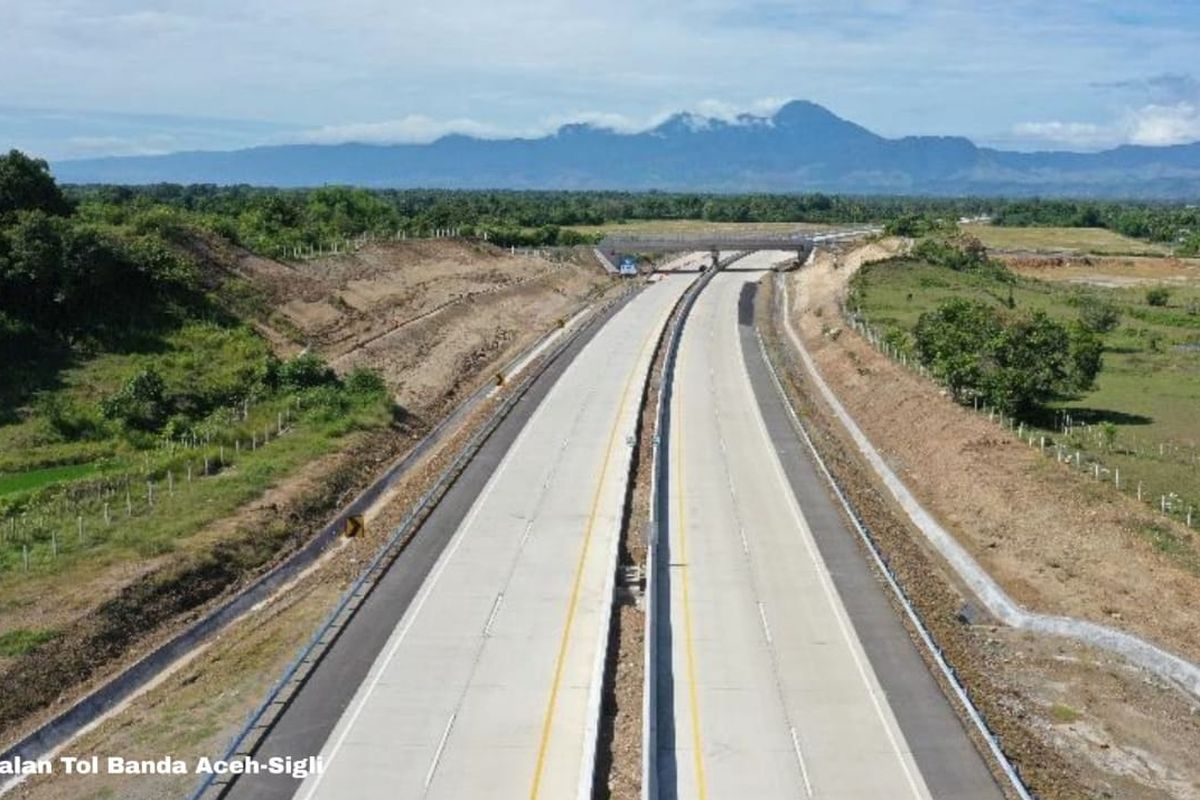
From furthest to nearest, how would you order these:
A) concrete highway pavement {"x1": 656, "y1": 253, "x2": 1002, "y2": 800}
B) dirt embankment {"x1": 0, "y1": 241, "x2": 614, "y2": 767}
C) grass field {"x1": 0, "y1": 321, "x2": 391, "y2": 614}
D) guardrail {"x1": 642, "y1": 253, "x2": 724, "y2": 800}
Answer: grass field {"x1": 0, "y1": 321, "x2": 391, "y2": 614} < dirt embankment {"x1": 0, "y1": 241, "x2": 614, "y2": 767} < concrete highway pavement {"x1": 656, "y1": 253, "x2": 1002, "y2": 800} < guardrail {"x1": 642, "y1": 253, "x2": 724, "y2": 800}

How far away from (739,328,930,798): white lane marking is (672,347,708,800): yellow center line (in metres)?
3.39

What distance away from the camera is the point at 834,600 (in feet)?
105

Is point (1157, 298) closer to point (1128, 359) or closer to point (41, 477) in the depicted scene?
point (1128, 359)

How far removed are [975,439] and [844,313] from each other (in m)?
38.0

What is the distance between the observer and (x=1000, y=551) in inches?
1490

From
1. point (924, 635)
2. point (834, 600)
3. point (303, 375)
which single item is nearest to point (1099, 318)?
point (303, 375)

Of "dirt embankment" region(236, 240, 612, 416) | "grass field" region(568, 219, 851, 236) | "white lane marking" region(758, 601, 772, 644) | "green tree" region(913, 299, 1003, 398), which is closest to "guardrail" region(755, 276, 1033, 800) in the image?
"white lane marking" region(758, 601, 772, 644)

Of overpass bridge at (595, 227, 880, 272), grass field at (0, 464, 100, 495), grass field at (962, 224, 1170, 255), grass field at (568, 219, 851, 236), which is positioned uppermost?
grass field at (568, 219, 851, 236)

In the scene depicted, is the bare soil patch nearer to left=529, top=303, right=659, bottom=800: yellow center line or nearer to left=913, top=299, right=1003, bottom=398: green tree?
left=913, top=299, right=1003, bottom=398: green tree

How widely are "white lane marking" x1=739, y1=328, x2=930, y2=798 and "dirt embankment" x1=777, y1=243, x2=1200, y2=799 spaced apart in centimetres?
220

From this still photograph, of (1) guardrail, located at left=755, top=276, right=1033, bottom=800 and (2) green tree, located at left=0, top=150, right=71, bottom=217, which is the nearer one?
(1) guardrail, located at left=755, top=276, right=1033, bottom=800

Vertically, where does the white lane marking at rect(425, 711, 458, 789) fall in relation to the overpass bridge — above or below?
below

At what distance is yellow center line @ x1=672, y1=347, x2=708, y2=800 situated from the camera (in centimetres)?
2305

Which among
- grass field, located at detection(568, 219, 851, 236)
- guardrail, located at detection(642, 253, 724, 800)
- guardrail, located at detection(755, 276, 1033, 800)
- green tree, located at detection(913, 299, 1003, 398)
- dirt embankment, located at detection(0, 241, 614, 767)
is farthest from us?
grass field, located at detection(568, 219, 851, 236)
